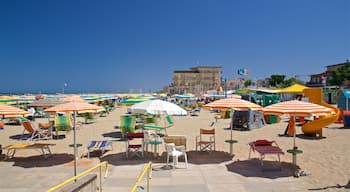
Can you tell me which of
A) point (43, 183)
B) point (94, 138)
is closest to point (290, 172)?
point (43, 183)

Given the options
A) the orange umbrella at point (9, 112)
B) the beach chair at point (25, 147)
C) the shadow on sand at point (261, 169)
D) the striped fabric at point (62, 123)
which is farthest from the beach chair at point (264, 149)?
the striped fabric at point (62, 123)

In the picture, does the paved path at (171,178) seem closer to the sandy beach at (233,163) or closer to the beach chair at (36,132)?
the sandy beach at (233,163)

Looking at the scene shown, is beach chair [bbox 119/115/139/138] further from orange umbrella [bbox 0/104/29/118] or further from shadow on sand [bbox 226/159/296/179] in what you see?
shadow on sand [bbox 226/159/296/179]

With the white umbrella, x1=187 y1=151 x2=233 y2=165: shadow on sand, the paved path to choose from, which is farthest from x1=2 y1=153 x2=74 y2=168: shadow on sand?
x1=187 y1=151 x2=233 y2=165: shadow on sand

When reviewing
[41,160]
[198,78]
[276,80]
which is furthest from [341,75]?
[41,160]

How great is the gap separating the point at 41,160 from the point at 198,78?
287 feet

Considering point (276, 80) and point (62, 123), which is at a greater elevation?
point (276, 80)

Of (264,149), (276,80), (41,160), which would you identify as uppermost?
(276,80)

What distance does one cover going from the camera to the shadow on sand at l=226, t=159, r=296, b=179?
6.07 meters

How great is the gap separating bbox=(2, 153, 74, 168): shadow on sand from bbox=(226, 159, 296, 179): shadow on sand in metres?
5.07

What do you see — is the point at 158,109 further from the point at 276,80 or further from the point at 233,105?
the point at 276,80

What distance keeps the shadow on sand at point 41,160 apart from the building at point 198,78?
8222 cm

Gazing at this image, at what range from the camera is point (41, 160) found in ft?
24.7

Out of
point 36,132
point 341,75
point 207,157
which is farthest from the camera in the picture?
point 341,75
